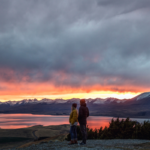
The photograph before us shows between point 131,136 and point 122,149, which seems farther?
point 131,136

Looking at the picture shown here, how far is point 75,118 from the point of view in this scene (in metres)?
10.4

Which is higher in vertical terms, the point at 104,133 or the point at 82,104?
the point at 82,104

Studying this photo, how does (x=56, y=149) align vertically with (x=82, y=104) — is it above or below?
below

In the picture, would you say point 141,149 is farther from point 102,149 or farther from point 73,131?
point 73,131

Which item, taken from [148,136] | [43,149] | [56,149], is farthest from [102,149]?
[148,136]

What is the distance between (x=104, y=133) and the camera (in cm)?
1662

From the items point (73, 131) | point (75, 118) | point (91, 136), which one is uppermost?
point (75, 118)

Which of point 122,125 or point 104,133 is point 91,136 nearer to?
point 104,133

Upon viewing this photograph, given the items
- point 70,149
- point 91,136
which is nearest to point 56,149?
point 70,149

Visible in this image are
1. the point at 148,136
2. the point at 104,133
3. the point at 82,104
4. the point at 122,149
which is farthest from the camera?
the point at 104,133

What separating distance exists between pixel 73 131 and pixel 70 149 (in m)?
1.41

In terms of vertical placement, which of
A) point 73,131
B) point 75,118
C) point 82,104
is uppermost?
point 82,104

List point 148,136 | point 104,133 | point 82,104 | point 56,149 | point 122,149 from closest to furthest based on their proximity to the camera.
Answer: point 122,149 → point 56,149 → point 82,104 → point 148,136 → point 104,133

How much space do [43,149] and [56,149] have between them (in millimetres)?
912
